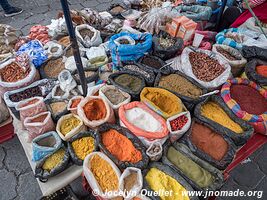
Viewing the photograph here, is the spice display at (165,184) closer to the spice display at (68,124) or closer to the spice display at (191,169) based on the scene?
the spice display at (191,169)

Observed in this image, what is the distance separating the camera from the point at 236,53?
234 centimetres

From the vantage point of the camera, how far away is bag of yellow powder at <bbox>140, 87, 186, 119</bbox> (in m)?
1.78

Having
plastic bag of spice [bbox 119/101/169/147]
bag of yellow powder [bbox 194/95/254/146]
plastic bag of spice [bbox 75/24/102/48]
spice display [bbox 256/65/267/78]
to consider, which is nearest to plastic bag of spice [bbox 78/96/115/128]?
plastic bag of spice [bbox 119/101/169/147]

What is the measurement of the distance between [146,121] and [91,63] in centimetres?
99

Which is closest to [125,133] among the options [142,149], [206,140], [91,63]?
[142,149]

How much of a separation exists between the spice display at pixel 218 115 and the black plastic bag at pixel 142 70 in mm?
499

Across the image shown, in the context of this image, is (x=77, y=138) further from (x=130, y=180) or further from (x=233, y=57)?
(x=233, y=57)

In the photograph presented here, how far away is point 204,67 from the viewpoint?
2199 millimetres

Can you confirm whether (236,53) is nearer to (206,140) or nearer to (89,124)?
(206,140)

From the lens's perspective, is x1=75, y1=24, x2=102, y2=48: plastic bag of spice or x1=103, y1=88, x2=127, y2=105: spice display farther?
x1=75, y1=24, x2=102, y2=48: plastic bag of spice

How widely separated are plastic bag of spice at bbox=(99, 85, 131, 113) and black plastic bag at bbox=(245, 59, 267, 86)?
112cm

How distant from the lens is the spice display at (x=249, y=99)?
1921mm

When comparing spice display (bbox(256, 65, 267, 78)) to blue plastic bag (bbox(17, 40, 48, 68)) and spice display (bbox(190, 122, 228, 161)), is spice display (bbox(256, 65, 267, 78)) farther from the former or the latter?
blue plastic bag (bbox(17, 40, 48, 68))

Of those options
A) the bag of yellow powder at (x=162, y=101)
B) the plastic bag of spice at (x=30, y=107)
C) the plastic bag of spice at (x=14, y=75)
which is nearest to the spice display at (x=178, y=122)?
the bag of yellow powder at (x=162, y=101)
